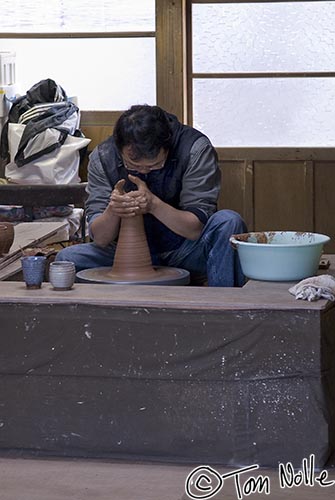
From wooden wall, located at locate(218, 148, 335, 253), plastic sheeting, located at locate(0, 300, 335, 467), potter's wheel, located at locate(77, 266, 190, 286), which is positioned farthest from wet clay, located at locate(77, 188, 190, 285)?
wooden wall, located at locate(218, 148, 335, 253)

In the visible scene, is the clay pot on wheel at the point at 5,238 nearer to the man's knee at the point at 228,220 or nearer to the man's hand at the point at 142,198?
the man's hand at the point at 142,198

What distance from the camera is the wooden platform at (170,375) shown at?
287 cm

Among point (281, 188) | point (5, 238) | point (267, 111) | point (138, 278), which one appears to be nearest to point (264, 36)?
point (267, 111)

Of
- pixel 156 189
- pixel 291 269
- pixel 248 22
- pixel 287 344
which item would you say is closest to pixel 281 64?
pixel 248 22

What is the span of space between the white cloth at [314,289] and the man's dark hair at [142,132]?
90cm

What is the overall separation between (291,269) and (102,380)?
0.70 metres

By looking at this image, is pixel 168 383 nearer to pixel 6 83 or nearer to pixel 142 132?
pixel 142 132

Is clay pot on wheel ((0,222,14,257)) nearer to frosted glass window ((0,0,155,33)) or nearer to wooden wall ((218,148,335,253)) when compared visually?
wooden wall ((218,148,335,253))

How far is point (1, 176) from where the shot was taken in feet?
21.5

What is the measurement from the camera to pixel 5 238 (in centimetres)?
373

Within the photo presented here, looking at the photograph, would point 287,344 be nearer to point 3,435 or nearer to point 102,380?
point 102,380

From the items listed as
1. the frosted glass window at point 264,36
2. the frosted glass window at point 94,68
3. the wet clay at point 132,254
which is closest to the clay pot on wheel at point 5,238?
the wet clay at point 132,254

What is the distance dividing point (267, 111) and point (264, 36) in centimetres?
48

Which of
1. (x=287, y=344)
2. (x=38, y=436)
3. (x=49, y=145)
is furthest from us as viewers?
(x=49, y=145)
